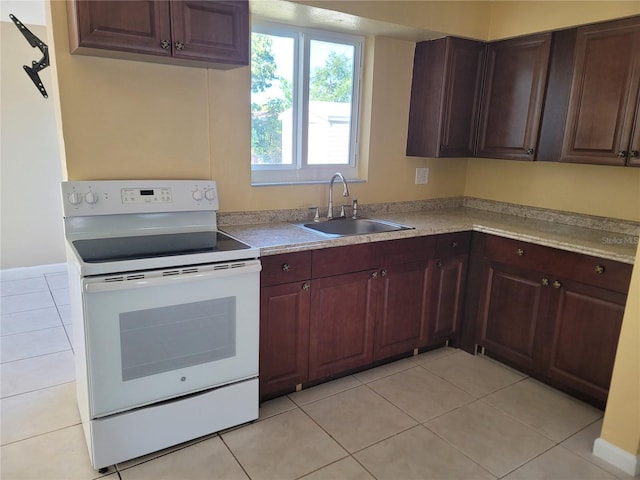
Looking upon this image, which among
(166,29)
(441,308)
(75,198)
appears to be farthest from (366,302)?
(166,29)

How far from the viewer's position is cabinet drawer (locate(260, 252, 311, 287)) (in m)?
2.19

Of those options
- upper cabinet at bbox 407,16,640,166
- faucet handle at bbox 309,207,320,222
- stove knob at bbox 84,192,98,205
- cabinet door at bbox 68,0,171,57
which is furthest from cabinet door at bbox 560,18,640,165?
stove knob at bbox 84,192,98,205

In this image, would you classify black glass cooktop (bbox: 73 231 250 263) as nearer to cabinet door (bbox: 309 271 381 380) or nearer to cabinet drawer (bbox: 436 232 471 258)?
cabinet door (bbox: 309 271 381 380)

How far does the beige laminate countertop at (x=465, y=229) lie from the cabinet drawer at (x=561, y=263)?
4 cm

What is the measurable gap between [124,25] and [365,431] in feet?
6.77

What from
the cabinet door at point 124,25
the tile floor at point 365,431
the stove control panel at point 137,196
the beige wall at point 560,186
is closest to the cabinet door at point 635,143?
the beige wall at point 560,186

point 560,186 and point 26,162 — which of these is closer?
point 560,186

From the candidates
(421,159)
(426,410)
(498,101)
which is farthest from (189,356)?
(498,101)

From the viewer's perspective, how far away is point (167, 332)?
189 cm

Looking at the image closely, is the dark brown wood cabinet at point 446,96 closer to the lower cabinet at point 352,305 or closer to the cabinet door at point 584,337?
the lower cabinet at point 352,305

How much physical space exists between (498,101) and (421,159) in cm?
63

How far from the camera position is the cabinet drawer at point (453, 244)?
9.20ft

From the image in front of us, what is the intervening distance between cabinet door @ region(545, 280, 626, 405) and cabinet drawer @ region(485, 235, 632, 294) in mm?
47

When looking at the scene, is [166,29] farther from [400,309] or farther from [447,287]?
[447,287]
